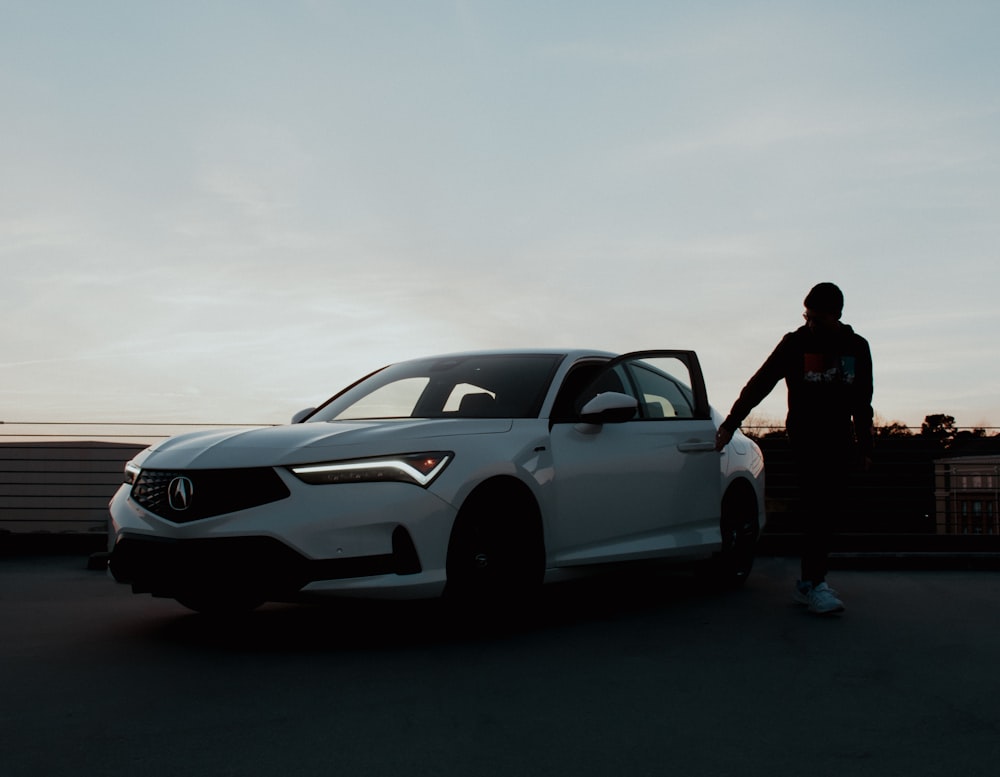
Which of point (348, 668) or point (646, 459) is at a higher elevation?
point (646, 459)

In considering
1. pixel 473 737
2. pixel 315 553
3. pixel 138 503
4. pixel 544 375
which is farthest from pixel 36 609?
pixel 473 737

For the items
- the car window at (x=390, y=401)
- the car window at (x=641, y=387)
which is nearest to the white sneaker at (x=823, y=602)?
the car window at (x=641, y=387)

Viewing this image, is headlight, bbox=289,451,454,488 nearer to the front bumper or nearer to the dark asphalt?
the front bumper

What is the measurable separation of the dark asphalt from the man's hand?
1017 millimetres

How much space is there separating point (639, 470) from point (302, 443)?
2.40 m

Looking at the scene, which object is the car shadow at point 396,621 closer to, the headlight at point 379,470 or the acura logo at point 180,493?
the headlight at point 379,470

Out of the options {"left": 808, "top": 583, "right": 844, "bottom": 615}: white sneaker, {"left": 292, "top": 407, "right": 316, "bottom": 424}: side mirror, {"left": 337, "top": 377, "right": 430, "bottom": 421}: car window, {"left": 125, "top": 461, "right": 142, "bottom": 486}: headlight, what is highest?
{"left": 337, "top": 377, "right": 430, "bottom": 421}: car window

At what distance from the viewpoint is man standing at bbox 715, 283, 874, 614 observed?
23.8 feet

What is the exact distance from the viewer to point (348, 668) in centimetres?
536

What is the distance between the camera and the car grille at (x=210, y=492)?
19.0 ft

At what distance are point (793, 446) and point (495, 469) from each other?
213 centimetres

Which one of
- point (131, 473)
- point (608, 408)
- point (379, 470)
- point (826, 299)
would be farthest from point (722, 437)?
point (131, 473)

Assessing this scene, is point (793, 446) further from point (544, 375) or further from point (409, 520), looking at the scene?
point (409, 520)

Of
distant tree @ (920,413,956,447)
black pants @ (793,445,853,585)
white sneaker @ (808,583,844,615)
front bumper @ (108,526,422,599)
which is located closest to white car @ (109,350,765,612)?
front bumper @ (108,526,422,599)
